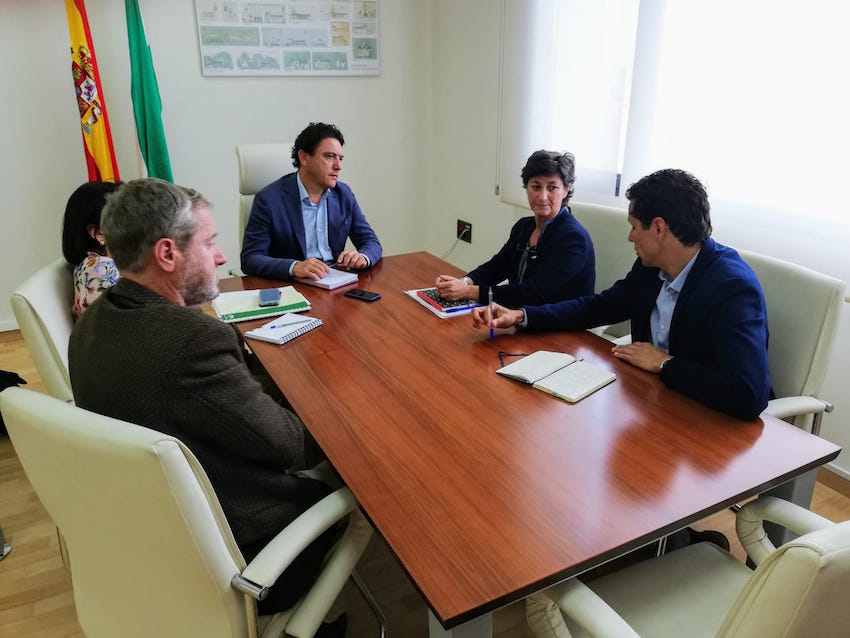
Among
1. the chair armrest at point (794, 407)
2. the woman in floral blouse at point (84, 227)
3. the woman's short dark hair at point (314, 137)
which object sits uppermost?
the woman's short dark hair at point (314, 137)

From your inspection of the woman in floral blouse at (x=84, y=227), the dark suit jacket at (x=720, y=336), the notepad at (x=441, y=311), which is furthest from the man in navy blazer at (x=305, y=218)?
Result: the dark suit jacket at (x=720, y=336)

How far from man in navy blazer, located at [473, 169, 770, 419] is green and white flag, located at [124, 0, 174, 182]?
8.70ft

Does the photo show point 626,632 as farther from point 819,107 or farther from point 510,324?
point 819,107

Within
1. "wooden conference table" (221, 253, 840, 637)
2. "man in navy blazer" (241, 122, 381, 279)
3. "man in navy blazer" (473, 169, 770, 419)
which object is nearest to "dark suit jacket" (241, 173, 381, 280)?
"man in navy blazer" (241, 122, 381, 279)

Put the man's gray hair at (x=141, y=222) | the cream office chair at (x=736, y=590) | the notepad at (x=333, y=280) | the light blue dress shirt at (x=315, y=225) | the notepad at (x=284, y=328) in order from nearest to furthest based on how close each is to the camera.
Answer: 1. the cream office chair at (x=736, y=590)
2. the man's gray hair at (x=141, y=222)
3. the notepad at (x=284, y=328)
4. the notepad at (x=333, y=280)
5. the light blue dress shirt at (x=315, y=225)

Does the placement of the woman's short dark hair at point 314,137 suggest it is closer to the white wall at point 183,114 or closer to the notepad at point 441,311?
the notepad at point 441,311

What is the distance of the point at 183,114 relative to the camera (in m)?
3.72

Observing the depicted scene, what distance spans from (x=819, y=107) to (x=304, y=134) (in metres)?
1.93

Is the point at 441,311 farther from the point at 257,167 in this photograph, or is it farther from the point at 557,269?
the point at 257,167

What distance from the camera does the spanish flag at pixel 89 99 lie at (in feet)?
10.6

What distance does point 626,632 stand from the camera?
0.86 metres

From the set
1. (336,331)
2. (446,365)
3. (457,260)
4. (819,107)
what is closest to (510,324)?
(446,365)

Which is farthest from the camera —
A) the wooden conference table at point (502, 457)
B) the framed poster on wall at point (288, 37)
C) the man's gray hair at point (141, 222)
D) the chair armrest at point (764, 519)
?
the framed poster on wall at point (288, 37)

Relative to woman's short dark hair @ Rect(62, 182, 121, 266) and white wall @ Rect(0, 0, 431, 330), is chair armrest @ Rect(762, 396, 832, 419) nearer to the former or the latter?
woman's short dark hair @ Rect(62, 182, 121, 266)
